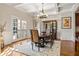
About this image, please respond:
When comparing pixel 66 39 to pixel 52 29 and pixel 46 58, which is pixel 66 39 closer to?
pixel 52 29

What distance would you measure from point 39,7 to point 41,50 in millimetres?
771

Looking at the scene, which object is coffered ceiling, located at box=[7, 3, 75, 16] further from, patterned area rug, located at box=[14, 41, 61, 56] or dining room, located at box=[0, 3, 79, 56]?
patterned area rug, located at box=[14, 41, 61, 56]

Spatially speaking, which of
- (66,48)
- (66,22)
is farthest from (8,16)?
(66,48)

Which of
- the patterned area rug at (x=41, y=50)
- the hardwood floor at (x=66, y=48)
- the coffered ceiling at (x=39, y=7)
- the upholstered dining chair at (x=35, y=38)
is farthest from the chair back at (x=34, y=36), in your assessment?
the coffered ceiling at (x=39, y=7)

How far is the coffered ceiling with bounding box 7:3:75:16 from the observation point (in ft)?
6.48

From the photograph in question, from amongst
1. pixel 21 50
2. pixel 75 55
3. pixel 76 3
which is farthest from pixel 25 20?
pixel 75 55

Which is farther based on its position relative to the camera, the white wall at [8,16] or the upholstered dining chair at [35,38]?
the upholstered dining chair at [35,38]

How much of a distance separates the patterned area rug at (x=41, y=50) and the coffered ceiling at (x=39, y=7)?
0.55m

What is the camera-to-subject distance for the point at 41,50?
2014 mm

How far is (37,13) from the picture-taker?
6.70 feet

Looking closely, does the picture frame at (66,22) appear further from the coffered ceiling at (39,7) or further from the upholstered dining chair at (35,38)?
the upholstered dining chair at (35,38)

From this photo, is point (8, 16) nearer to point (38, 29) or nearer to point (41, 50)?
point (38, 29)

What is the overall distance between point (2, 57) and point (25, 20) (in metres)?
0.78

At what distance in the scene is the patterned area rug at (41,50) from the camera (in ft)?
6.52
